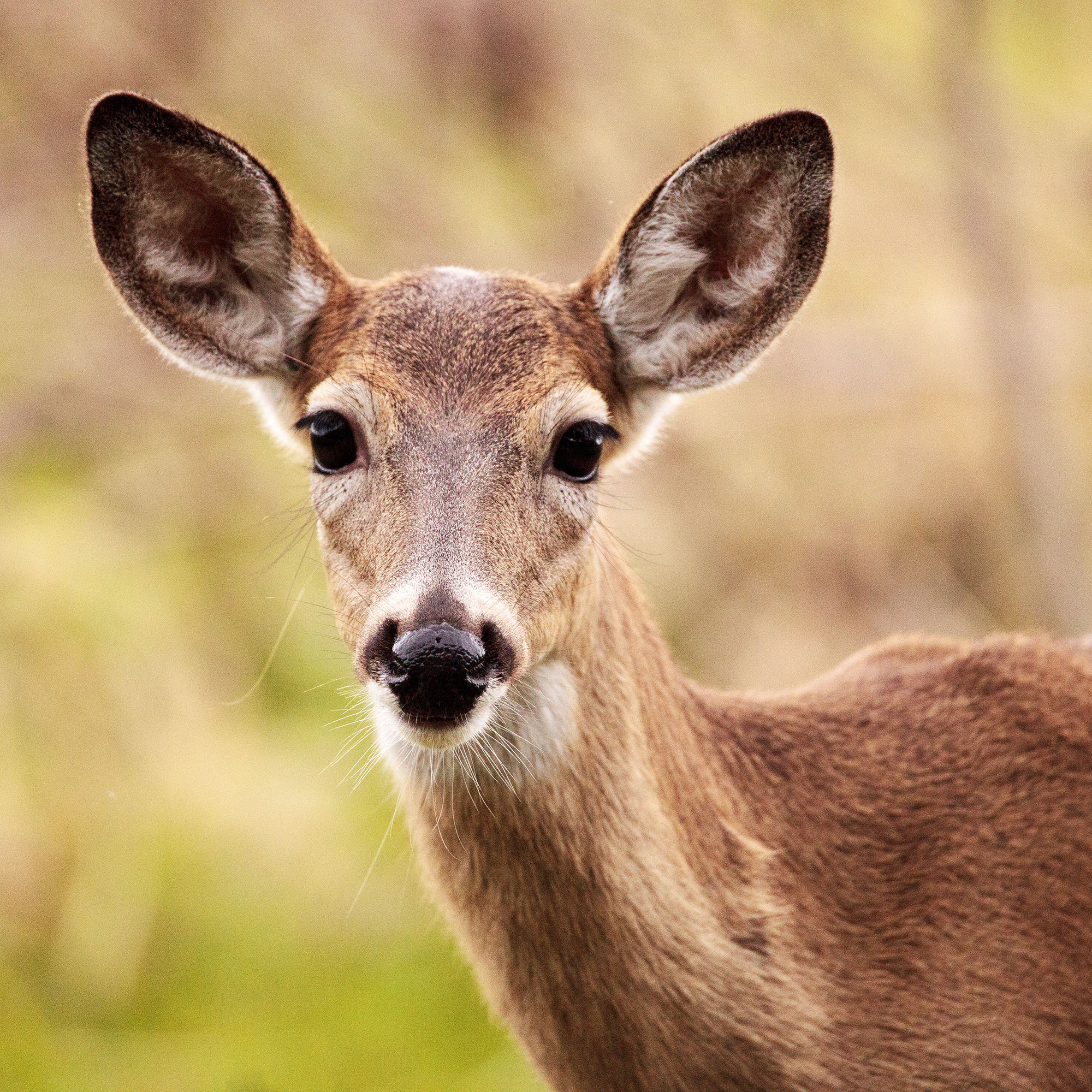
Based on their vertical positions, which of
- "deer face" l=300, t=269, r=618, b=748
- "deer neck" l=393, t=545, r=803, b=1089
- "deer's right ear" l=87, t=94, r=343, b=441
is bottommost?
"deer neck" l=393, t=545, r=803, b=1089

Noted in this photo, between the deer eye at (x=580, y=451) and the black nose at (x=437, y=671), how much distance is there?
0.64m

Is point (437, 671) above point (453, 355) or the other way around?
the other way around

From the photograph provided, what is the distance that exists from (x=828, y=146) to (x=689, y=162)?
33 cm

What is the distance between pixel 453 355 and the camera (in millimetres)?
3416

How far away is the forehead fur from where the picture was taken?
337 cm

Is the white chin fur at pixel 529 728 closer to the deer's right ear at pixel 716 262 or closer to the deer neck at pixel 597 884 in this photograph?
the deer neck at pixel 597 884

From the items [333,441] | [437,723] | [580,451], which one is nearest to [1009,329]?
[580,451]

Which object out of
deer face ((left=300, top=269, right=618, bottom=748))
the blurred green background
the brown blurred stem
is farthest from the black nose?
the brown blurred stem

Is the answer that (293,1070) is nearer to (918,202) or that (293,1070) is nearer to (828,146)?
(828,146)

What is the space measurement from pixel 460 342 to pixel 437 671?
0.92 metres

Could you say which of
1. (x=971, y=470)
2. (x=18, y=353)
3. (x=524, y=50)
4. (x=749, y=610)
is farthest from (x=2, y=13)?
(x=971, y=470)

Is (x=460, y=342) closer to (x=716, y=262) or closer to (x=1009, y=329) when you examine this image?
(x=716, y=262)

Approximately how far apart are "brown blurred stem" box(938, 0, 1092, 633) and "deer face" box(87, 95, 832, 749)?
480 centimetres

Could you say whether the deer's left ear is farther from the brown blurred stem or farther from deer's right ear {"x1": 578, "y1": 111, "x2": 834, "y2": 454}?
the brown blurred stem
